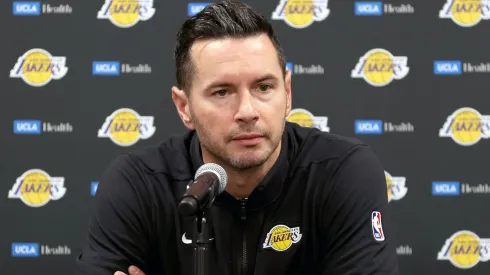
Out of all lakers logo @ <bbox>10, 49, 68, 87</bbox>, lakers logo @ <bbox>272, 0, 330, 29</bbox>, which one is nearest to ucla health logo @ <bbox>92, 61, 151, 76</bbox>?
lakers logo @ <bbox>10, 49, 68, 87</bbox>

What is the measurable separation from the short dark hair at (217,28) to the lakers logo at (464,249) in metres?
2.07

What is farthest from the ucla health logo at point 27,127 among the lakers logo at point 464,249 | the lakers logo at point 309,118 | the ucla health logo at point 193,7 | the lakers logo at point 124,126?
the lakers logo at point 464,249

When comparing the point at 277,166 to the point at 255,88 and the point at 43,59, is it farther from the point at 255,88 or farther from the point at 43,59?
the point at 43,59

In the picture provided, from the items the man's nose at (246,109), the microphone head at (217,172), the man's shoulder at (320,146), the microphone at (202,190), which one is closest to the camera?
the microphone at (202,190)

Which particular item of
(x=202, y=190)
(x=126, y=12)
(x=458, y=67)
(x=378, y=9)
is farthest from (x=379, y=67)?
(x=202, y=190)

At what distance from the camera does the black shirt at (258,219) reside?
1.59 meters

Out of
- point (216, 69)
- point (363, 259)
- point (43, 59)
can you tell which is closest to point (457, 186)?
point (363, 259)

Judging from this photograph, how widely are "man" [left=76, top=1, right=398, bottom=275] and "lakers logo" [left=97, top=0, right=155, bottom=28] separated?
166 cm

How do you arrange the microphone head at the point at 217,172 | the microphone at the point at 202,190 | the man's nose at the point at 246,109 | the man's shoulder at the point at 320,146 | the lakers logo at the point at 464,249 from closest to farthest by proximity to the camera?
the microphone at the point at 202,190
the microphone head at the point at 217,172
the man's nose at the point at 246,109
the man's shoulder at the point at 320,146
the lakers logo at the point at 464,249

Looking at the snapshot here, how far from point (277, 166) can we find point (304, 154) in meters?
0.11

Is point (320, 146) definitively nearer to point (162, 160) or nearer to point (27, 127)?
point (162, 160)

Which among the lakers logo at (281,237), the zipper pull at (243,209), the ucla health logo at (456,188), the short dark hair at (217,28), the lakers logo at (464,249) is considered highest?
the short dark hair at (217,28)

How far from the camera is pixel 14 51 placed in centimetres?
334

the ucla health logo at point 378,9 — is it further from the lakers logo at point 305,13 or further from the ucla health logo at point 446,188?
the ucla health logo at point 446,188
